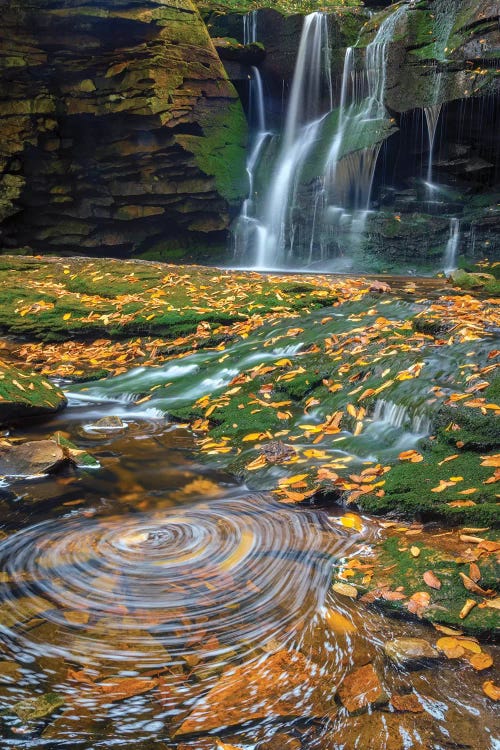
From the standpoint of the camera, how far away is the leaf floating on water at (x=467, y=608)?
2453 mm

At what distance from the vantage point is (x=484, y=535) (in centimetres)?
300

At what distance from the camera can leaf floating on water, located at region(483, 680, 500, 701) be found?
2064 mm

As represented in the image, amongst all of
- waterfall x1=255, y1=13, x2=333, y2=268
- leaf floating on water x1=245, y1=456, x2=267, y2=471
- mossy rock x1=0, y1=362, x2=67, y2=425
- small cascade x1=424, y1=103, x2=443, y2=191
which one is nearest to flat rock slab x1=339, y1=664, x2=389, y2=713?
leaf floating on water x1=245, y1=456, x2=267, y2=471

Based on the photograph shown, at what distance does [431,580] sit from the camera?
2.69 meters

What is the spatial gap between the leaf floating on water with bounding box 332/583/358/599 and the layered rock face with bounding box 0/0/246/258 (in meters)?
15.0

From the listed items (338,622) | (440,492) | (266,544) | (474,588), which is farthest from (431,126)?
(338,622)

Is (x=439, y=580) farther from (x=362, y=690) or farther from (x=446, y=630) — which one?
(x=362, y=690)

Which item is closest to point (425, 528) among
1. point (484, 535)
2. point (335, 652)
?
point (484, 535)

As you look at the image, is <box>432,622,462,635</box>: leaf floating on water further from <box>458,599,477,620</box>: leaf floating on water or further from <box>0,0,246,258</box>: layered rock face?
<box>0,0,246,258</box>: layered rock face

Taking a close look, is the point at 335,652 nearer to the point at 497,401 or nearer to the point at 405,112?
the point at 497,401

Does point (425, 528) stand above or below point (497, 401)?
below

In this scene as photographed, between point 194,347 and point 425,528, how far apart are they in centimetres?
502

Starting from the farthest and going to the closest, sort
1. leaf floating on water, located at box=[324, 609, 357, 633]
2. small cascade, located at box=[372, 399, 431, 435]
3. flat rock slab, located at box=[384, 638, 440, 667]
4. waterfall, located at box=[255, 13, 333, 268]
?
waterfall, located at box=[255, 13, 333, 268], small cascade, located at box=[372, 399, 431, 435], leaf floating on water, located at box=[324, 609, 357, 633], flat rock slab, located at box=[384, 638, 440, 667]

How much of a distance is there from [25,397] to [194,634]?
13.0 ft
